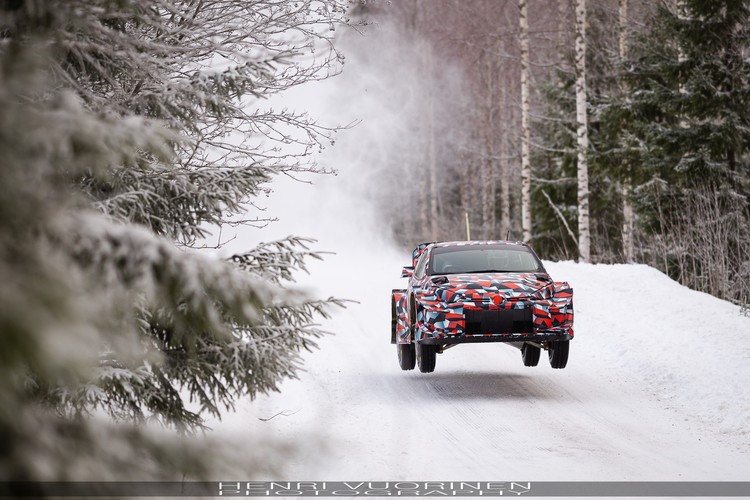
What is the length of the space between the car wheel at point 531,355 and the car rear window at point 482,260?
1.56 metres

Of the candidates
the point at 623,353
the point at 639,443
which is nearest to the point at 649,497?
the point at 639,443

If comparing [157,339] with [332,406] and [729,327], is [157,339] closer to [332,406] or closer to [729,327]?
[332,406]

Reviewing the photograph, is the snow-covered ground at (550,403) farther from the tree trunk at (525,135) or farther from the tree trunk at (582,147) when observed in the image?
the tree trunk at (525,135)

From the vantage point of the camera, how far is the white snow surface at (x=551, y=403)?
7578 millimetres

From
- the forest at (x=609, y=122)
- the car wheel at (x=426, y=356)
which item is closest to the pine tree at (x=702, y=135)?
the forest at (x=609, y=122)

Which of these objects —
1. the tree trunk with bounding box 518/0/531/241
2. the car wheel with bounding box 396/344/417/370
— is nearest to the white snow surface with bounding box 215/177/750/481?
the car wheel with bounding box 396/344/417/370

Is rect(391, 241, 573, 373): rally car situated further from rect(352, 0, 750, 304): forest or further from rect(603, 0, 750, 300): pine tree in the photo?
rect(603, 0, 750, 300): pine tree

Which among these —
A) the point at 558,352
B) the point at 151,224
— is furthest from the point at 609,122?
the point at 151,224

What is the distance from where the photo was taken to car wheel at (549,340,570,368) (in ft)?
38.1

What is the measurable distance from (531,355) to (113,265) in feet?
35.3

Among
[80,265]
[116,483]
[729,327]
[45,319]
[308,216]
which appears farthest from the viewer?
[308,216]

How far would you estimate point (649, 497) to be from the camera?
646cm

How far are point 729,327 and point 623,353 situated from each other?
1.77 metres

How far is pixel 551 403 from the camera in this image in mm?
10477
